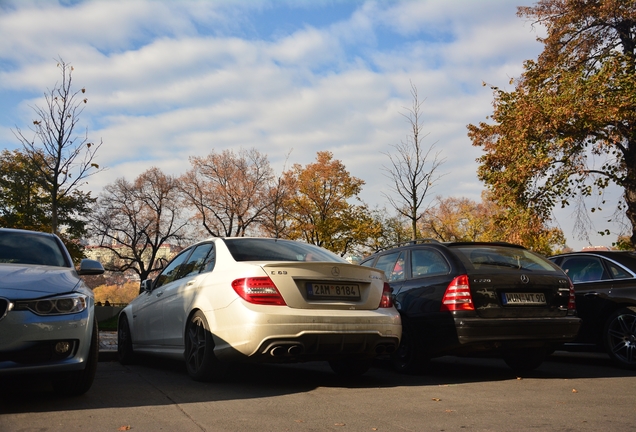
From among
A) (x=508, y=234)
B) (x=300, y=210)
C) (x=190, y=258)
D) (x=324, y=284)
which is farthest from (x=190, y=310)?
(x=300, y=210)

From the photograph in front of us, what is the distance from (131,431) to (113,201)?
168 feet

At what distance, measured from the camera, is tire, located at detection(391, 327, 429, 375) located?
7621 millimetres

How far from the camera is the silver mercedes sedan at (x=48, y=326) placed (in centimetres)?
496

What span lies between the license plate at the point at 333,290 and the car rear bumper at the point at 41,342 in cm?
204

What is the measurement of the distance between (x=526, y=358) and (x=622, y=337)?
133 centimetres

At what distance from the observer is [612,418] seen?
489cm

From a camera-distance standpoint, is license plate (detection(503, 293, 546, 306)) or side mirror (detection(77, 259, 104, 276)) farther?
license plate (detection(503, 293, 546, 306))

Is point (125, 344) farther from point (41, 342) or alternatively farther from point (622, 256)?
point (622, 256)

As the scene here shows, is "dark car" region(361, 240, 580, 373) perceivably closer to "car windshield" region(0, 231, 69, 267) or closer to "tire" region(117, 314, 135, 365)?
"tire" region(117, 314, 135, 365)

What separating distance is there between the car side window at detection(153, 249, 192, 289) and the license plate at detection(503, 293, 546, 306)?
3.71 metres

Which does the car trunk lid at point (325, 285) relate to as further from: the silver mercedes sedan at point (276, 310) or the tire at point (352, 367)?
the tire at point (352, 367)

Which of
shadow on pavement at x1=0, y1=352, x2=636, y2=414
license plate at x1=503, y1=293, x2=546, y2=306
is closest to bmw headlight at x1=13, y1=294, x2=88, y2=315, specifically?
shadow on pavement at x1=0, y1=352, x2=636, y2=414

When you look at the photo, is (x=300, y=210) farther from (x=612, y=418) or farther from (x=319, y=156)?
(x=612, y=418)

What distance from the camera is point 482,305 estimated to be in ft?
23.3
